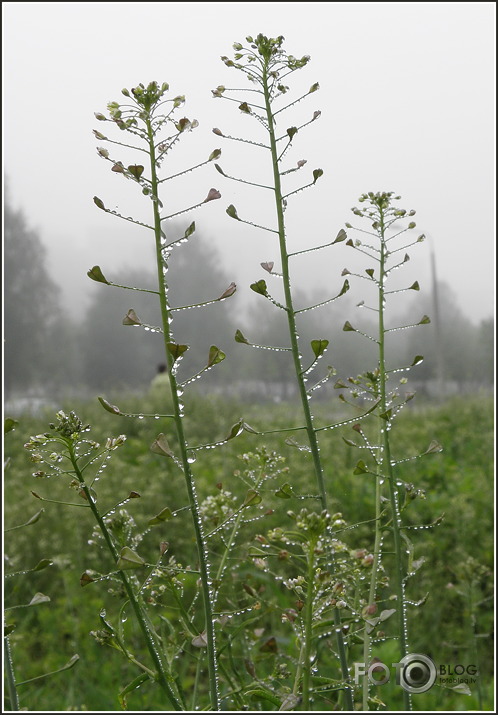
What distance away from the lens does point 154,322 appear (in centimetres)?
116

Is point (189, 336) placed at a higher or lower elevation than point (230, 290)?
higher

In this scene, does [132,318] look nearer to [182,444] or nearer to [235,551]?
[182,444]

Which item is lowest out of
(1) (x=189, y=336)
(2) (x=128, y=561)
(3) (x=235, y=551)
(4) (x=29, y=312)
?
(3) (x=235, y=551)

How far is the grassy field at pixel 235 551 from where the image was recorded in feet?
2.95

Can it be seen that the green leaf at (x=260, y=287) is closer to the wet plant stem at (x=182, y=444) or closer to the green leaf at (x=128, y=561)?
the wet plant stem at (x=182, y=444)

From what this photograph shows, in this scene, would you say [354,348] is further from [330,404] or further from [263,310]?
[330,404]

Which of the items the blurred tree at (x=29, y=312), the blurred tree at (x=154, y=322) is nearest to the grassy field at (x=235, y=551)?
the blurred tree at (x=154, y=322)

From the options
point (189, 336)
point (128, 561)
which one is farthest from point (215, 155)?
point (189, 336)

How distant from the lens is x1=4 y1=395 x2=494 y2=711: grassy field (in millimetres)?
900

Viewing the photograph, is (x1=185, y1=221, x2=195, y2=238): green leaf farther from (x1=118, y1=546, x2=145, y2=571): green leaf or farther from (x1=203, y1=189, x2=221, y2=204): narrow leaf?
(x1=118, y1=546, x2=145, y2=571): green leaf

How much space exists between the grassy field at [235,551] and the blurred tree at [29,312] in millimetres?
2037

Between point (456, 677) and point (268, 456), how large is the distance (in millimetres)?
207

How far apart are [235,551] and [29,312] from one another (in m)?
3.77

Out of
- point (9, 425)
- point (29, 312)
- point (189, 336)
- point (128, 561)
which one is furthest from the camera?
point (29, 312)
